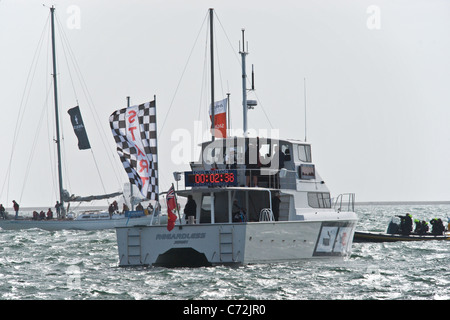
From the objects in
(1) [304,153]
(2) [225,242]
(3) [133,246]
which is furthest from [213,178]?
(1) [304,153]

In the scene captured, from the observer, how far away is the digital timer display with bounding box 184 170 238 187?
2117 centimetres

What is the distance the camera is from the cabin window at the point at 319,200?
24672mm

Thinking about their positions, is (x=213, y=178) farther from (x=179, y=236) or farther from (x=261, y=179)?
(x=261, y=179)

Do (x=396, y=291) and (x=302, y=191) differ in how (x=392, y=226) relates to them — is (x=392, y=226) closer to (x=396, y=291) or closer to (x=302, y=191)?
(x=302, y=191)

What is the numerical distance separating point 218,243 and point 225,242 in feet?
0.65

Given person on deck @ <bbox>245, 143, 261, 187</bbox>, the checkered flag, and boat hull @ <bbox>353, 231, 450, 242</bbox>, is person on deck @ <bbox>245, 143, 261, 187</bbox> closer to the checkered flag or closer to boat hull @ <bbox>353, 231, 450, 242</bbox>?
the checkered flag

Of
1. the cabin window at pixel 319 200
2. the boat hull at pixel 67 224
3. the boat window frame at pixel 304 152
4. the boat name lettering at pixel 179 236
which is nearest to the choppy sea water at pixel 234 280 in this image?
the boat name lettering at pixel 179 236

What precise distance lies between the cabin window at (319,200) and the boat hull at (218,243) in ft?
5.82

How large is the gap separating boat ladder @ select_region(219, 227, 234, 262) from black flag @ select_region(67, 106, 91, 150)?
3673 centimetres

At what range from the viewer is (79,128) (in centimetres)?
5634

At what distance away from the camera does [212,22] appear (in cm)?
2938

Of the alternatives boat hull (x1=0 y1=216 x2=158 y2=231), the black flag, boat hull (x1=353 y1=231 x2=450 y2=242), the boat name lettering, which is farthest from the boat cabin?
the black flag
